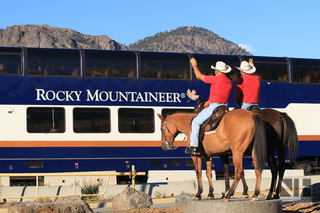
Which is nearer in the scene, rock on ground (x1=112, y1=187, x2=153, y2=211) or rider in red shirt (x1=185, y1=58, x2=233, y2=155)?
rider in red shirt (x1=185, y1=58, x2=233, y2=155)

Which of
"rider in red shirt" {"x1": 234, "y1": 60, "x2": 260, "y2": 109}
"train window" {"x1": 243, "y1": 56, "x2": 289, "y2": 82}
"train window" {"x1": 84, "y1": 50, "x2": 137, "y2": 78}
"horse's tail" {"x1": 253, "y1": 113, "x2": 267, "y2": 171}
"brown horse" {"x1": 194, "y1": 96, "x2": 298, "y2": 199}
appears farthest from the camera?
"train window" {"x1": 243, "y1": 56, "x2": 289, "y2": 82}

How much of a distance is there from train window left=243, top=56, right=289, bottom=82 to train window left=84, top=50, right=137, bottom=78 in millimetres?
4696

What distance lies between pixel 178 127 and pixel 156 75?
640 cm

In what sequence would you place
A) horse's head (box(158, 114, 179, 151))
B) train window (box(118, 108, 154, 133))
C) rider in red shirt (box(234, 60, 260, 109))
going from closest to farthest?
rider in red shirt (box(234, 60, 260, 109)) → horse's head (box(158, 114, 179, 151)) → train window (box(118, 108, 154, 133))

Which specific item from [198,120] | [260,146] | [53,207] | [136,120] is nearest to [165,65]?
[136,120]

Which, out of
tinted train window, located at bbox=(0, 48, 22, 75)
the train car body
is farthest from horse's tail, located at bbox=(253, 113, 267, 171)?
tinted train window, located at bbox=(0, 48, 22, 75)

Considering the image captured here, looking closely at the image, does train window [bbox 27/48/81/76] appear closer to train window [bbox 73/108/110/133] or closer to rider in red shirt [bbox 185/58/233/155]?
train window [bbox 73/108/110/133]

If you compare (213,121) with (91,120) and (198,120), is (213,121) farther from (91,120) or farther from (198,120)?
(91,120)

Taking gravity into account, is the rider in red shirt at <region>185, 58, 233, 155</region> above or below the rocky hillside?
below

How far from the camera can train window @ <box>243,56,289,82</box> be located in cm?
1589

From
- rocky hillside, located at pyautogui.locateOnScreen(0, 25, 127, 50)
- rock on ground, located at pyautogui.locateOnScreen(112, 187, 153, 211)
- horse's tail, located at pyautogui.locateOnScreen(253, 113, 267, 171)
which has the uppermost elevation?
rocky hillside, located at pyautogui.locateOnScreen(0, 25, 127, 50)

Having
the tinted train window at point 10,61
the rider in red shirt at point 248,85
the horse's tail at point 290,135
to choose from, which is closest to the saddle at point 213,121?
the rider in red shirt at point 248,85

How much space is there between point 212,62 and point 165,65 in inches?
72.9

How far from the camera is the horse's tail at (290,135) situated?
8.40 metres
